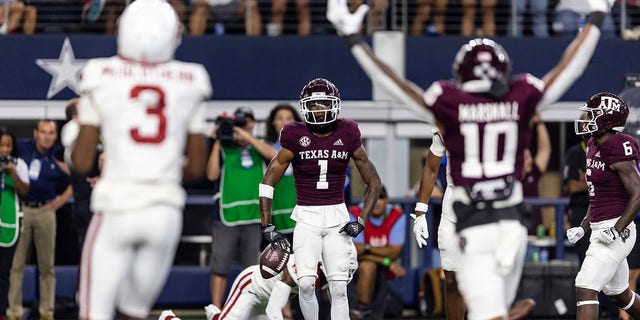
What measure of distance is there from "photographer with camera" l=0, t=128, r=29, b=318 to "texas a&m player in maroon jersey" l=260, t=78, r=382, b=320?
3.06 m

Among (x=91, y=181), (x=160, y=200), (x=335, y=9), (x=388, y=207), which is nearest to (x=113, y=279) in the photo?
(x=160, y=200)

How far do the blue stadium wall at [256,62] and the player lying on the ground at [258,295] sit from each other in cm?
530

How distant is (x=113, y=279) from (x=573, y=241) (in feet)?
15.5

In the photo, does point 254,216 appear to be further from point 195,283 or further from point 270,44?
point 270,44

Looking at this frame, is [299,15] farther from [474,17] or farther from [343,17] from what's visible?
[343,17]

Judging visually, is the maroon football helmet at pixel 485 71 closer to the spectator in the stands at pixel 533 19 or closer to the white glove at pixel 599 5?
the white glove at pixel 599 5

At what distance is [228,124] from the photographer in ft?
41.5

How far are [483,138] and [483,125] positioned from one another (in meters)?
0.07

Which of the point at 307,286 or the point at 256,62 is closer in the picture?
the point at 307,286

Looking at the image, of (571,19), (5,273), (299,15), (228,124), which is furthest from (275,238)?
(571,19)

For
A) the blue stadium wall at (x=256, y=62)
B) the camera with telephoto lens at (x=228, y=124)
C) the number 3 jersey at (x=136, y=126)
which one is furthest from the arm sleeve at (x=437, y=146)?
the blue stadium wall at (x=256, y=62)

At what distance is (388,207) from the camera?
1355 cm

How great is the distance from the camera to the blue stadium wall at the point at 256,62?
15070 mm

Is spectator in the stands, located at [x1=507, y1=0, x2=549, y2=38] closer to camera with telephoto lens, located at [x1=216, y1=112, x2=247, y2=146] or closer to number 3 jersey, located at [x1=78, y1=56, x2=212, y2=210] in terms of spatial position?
camera with telephoto lens, located at [x1=216, y1=112, x2=247, y2=146]
